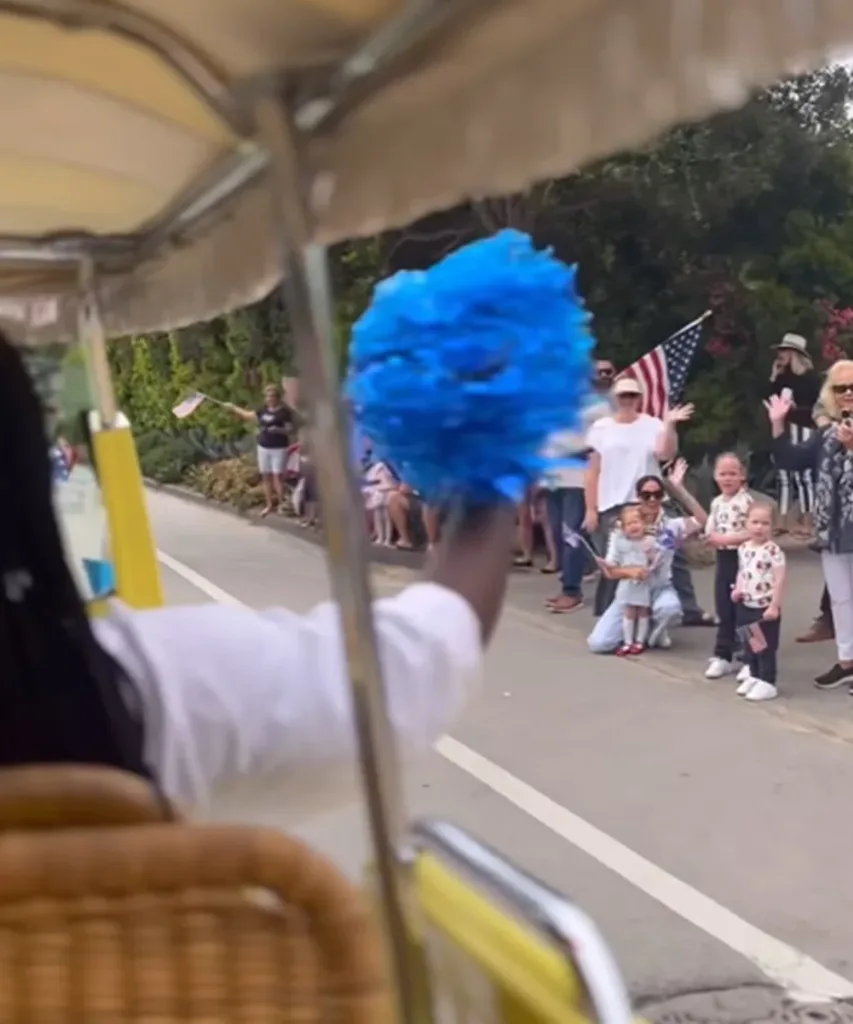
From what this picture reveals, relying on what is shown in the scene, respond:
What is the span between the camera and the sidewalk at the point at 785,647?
6.62 metres

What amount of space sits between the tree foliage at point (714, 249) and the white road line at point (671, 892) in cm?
737

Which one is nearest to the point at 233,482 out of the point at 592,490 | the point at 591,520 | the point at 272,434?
the point at 272,434

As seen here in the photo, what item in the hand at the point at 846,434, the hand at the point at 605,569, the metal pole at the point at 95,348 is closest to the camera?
the metal pole at the point at 95,348

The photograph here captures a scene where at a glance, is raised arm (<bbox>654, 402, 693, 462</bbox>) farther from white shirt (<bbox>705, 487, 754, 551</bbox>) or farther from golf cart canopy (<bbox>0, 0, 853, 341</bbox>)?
golf cart canopy (<bbox>0, 0, 853, 341</bbox>)

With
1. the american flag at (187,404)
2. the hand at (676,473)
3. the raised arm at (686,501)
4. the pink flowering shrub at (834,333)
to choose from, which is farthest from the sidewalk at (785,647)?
the american flag at (187,404)

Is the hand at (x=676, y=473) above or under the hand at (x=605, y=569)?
above

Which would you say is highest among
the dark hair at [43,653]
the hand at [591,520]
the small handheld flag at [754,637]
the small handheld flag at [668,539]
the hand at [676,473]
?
the dark hair at [43,653]

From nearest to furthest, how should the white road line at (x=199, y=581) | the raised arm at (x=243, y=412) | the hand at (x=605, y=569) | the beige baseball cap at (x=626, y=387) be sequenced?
the hand at (x=605, y=569) < the beige baseball cap at (x=626, y=387) < the white road line at (x=199, y=581) < the raised arm at (x=243, y=412)

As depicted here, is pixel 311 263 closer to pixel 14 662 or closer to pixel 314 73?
pixel 314 73

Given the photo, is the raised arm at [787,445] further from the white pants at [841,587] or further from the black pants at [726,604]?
the white pants at [841,587]

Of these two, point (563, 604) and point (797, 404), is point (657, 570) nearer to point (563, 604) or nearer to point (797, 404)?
point (563, 604)

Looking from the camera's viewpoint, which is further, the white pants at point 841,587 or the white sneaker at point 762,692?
the white sneaker at point 762,692

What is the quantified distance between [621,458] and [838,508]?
1.67 metres

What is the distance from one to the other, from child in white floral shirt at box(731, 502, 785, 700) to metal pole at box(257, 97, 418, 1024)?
5479 mm
